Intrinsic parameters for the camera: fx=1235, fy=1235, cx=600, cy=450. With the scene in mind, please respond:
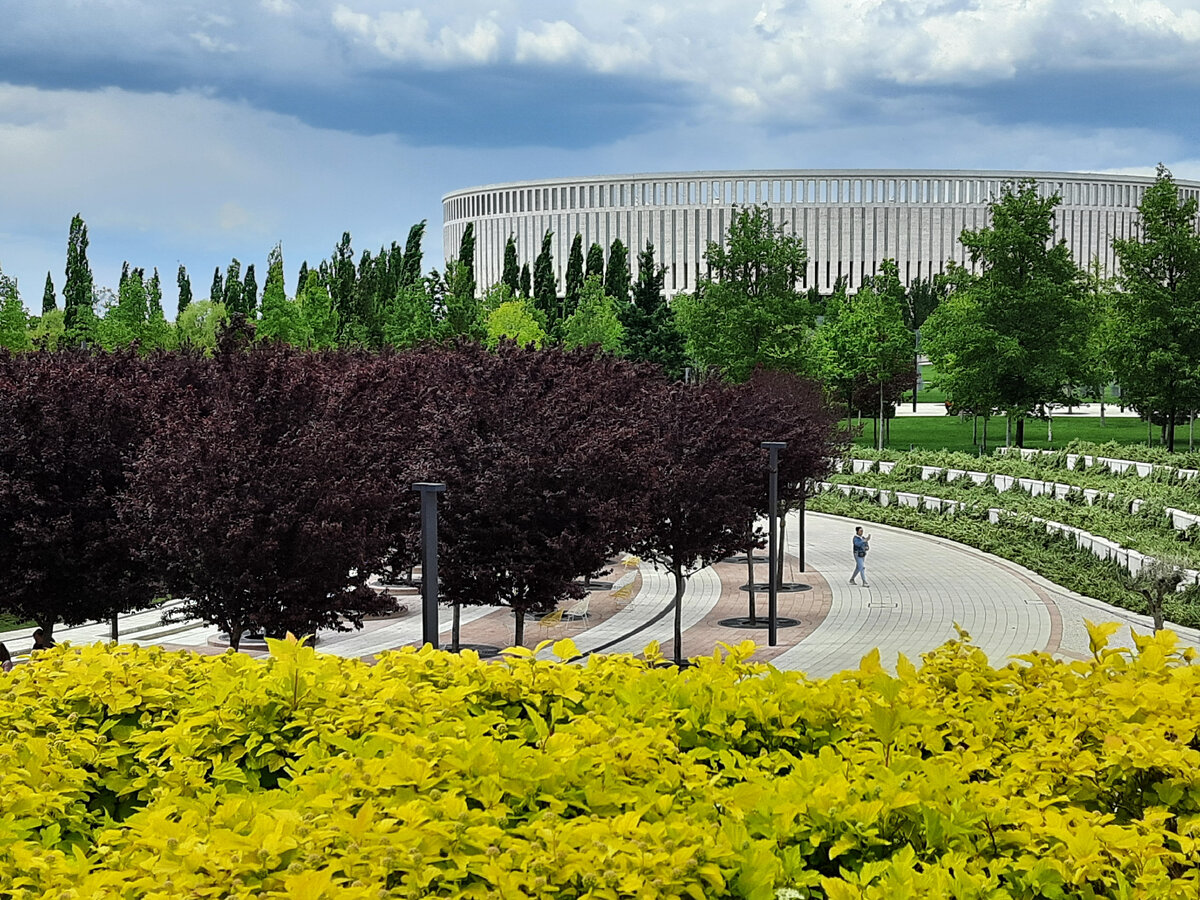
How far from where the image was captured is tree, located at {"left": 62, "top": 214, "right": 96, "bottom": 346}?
2741 inches

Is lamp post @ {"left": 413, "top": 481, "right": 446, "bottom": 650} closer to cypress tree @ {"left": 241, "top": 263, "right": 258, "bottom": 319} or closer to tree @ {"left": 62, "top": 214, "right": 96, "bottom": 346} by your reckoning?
tree @ {"left": 62, "top": 214, "right": 96, "bottom": 346}

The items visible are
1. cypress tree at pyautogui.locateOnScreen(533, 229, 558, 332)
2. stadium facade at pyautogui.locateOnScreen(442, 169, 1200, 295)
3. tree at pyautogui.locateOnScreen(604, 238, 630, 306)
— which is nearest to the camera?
cypress tree at pyautogui.locateOnScreen(533, 229, 558, 332)

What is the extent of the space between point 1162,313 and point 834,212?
8941 centimetres

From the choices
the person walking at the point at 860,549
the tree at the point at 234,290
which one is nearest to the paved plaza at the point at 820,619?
the person walking at the point at 860,549

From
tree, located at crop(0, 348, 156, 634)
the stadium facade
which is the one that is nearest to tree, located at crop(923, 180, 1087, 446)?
tree, located at crop(0, 348, 156, 634)

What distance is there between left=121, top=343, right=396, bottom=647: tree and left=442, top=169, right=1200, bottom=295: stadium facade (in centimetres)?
11394

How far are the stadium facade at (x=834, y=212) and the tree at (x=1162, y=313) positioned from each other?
84706mm

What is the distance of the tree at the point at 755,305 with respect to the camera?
48438mm

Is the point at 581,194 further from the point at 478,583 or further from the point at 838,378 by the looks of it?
the point at 478,583

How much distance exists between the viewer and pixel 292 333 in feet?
196

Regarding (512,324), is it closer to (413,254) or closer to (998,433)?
(413,254)

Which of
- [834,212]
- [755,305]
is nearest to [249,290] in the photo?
[755,305]

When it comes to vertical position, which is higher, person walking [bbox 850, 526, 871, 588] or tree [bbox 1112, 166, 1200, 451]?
tree [bbox 1112, 166, 1200, 451]

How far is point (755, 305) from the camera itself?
48562 mm
